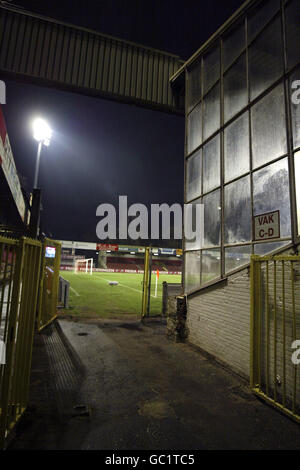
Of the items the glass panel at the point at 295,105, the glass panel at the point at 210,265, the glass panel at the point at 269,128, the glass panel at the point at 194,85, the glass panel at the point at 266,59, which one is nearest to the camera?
the glass panel at the point at 295,105

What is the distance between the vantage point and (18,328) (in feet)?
10.4

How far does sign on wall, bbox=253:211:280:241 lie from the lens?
4602 mm

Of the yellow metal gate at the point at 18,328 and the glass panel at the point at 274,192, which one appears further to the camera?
the glass panel at the point at 274,192

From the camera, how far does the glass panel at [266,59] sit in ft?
16.6

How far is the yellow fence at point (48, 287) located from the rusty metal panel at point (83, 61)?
589cm

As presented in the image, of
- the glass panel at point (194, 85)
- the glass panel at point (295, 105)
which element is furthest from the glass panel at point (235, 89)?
the glass panel at point (194, 85)

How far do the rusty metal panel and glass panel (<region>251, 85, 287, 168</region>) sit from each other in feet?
17.1

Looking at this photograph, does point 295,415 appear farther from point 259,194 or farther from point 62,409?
point 259,194

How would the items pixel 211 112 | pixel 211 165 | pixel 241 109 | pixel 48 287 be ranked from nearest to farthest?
pixel 241 109
pixel 211 165
pixel 211 112
pixel 48 287

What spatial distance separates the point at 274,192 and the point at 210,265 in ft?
8.03

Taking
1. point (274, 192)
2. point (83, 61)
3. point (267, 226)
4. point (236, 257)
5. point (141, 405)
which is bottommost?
point (141, 405)

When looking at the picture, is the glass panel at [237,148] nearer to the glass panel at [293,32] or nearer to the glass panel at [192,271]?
the glass panel at [293,32]

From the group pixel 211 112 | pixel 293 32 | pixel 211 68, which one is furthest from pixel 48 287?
pixel 293 32

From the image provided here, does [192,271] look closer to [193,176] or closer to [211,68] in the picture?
[193,176]
